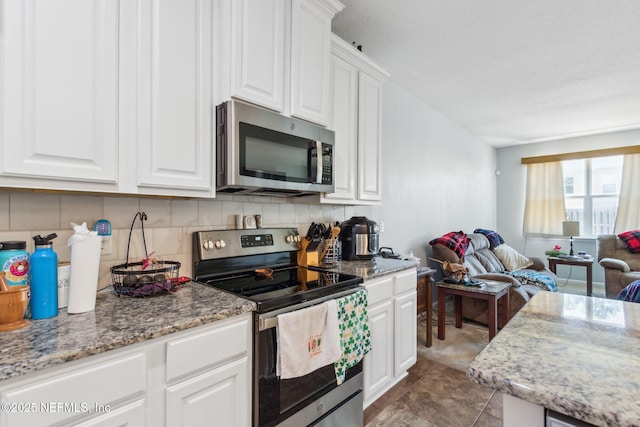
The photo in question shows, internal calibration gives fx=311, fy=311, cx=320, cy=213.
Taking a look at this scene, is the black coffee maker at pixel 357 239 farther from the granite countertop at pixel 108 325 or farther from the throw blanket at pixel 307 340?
the granite countertop at pixel 108 325

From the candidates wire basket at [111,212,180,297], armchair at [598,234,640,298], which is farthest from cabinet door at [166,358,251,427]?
armchair at [598,234,640,298]

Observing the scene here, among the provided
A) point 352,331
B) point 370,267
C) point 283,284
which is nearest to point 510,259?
point 370,267

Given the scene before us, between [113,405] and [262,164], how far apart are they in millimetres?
1113

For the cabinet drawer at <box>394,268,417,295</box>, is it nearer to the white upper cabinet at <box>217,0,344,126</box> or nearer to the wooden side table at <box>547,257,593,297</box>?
the white upper cabinet at <box>217,0,344,126</box>

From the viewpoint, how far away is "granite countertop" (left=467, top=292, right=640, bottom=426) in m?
0.57

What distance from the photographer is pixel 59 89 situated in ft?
3.43

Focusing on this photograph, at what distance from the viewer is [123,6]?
1.18 m

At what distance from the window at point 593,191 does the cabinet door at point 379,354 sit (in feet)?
17.7

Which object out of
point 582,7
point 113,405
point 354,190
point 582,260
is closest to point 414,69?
point 582,7

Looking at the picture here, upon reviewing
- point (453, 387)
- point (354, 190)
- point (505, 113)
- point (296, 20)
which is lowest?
point (453, 387)

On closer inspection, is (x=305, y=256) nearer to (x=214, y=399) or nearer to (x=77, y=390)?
(x=214, y=399)

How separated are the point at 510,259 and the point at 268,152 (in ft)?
14.4

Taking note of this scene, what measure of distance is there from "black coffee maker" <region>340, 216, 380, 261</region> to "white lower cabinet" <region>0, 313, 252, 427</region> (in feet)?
4.06

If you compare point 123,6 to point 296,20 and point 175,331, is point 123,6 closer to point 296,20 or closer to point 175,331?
point 296,20
